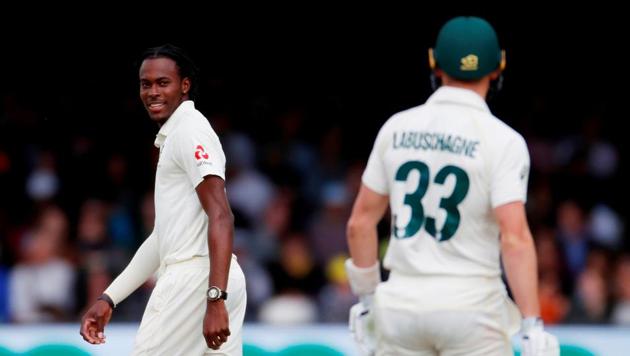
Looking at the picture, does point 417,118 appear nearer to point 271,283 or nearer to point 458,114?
point 458,114

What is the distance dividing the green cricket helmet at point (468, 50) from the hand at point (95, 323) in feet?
5.58

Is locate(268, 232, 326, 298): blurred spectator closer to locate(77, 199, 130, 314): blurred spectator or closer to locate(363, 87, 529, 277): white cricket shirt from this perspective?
locate(77, 199, 130, 314): blurred spectator

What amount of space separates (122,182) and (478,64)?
6778 millimetres

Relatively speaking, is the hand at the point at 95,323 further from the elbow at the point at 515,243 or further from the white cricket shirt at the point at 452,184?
the elbow at the point at 515,243

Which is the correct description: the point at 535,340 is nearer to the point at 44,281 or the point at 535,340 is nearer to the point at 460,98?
the point at 460,98

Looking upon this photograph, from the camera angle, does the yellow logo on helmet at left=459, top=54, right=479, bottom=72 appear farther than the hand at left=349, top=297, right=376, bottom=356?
No

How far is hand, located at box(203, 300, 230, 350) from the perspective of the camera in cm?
529

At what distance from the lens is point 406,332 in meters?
4.91

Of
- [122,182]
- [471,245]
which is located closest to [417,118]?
[471,245]

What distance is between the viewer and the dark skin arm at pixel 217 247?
5.30m

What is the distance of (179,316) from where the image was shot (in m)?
5.50

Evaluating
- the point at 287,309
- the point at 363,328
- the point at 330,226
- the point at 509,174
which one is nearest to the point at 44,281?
the point at 287,309

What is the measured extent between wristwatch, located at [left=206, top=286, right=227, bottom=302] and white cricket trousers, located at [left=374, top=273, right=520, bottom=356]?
2.06 ft

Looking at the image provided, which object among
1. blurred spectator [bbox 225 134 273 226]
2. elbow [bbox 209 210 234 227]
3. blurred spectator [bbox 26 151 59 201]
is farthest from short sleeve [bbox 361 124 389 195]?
blurred spectator [bbox 26 151 59 201]
